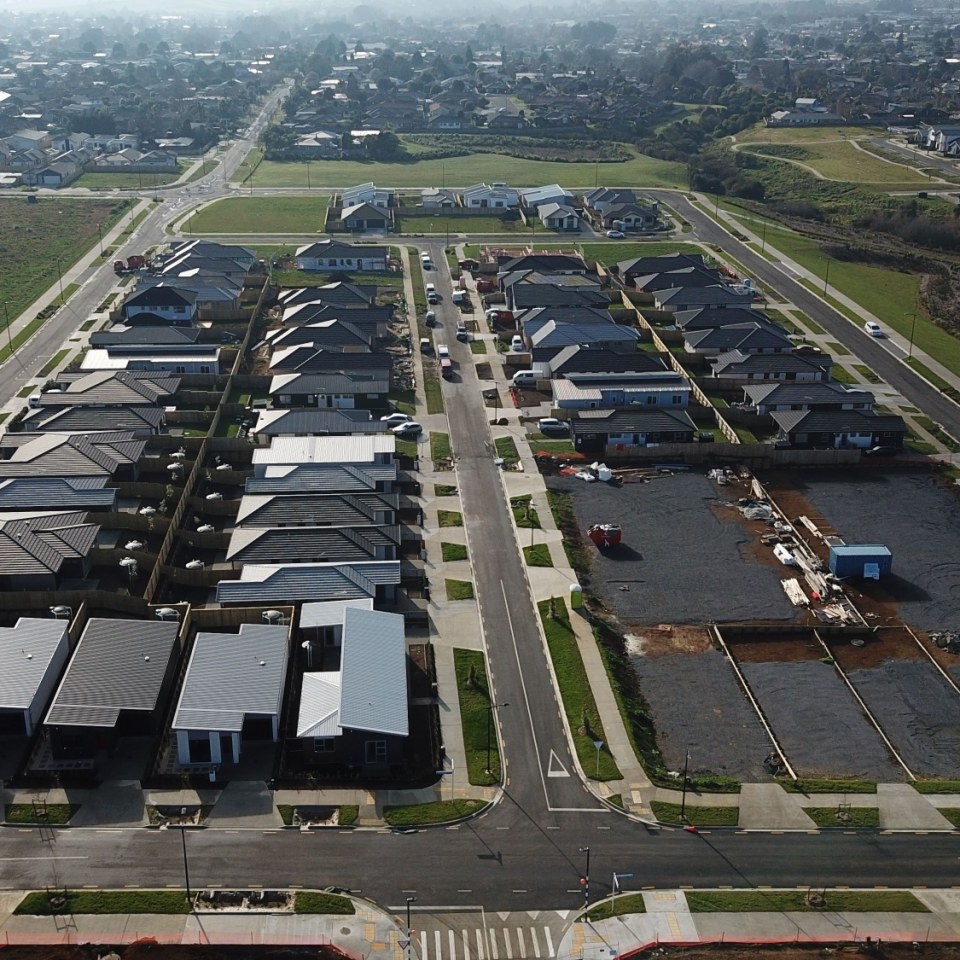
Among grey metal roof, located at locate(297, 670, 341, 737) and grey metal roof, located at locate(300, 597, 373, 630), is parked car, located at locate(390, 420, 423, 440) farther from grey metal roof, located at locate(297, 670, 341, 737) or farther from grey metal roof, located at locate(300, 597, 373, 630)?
grey metal roof, located at locate(297, 670, 341, 737)

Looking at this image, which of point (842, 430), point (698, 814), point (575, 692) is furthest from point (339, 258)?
point (698, 814)

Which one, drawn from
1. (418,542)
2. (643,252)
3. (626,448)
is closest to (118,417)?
(418,542)

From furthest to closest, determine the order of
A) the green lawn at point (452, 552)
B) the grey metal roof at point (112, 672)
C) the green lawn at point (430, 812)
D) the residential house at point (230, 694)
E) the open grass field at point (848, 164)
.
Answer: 1. the open grass field at point (848, 164)
2. the green lawn at point (452, 552)
3. the grey metal roof at point (112, 672)
4. the residential house at point (230, 694)
5. the green lawn at point (430, 812)

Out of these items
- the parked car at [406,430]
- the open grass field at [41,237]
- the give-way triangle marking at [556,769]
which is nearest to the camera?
the give-way triangle marking at [556,769]

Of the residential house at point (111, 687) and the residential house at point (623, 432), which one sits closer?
→ the residential house at point (111, 687)

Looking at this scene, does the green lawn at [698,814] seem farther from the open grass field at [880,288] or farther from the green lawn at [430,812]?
the open grass field at [880,288]

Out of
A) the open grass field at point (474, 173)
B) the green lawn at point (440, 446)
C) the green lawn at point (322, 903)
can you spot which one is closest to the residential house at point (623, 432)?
the green lawn at point (440, 446)
